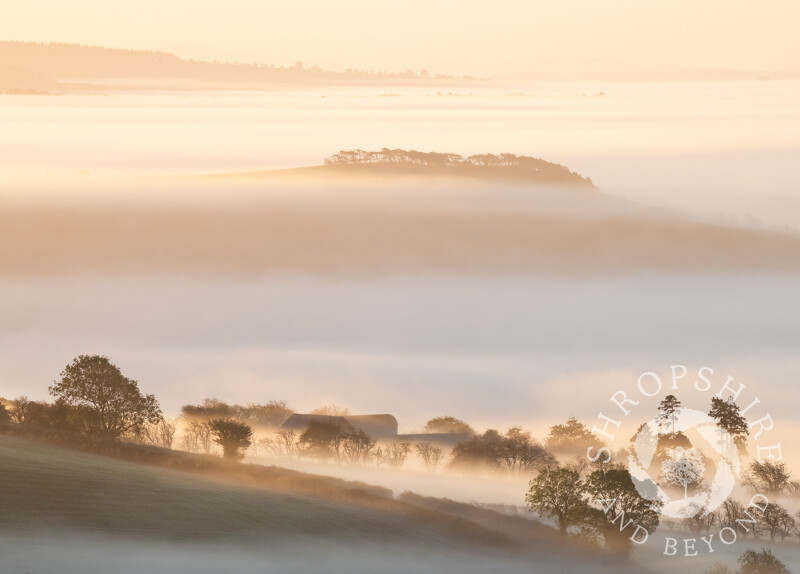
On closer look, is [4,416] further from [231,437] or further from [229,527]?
[229,527]

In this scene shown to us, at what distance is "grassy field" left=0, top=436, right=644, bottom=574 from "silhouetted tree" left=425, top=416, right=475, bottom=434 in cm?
4020

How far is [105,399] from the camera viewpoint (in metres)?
100

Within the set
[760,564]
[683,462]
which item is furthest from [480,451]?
[760,564]

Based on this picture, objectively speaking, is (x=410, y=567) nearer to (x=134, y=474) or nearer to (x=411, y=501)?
(x=411, y=501)

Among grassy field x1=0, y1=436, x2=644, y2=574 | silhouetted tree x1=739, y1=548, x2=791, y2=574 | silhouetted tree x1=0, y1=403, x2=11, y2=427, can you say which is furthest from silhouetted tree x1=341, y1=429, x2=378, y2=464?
silhouetted tree x1=739, y1=548, x2=791, y2=574

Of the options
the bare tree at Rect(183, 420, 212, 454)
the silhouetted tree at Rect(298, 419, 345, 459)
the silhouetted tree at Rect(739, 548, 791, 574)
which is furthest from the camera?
the silhouetted tree at Rect(298, 419, 345, 459)

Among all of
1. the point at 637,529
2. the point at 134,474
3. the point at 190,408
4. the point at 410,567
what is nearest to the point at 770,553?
the point at 637,529

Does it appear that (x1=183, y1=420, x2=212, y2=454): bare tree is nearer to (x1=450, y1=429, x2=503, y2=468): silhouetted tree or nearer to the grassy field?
the grassy field

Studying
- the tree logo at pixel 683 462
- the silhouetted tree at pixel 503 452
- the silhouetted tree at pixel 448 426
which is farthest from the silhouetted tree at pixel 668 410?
the silhouetted tree at pixel 448 426

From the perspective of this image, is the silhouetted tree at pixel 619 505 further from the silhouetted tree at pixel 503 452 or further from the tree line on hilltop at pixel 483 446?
the silhouetted tree at pixel 503 452

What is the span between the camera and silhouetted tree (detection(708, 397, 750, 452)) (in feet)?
291

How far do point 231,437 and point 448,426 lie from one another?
109 feet

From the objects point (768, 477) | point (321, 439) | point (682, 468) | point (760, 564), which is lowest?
point (760, 564)

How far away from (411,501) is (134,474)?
1679 centimetres
